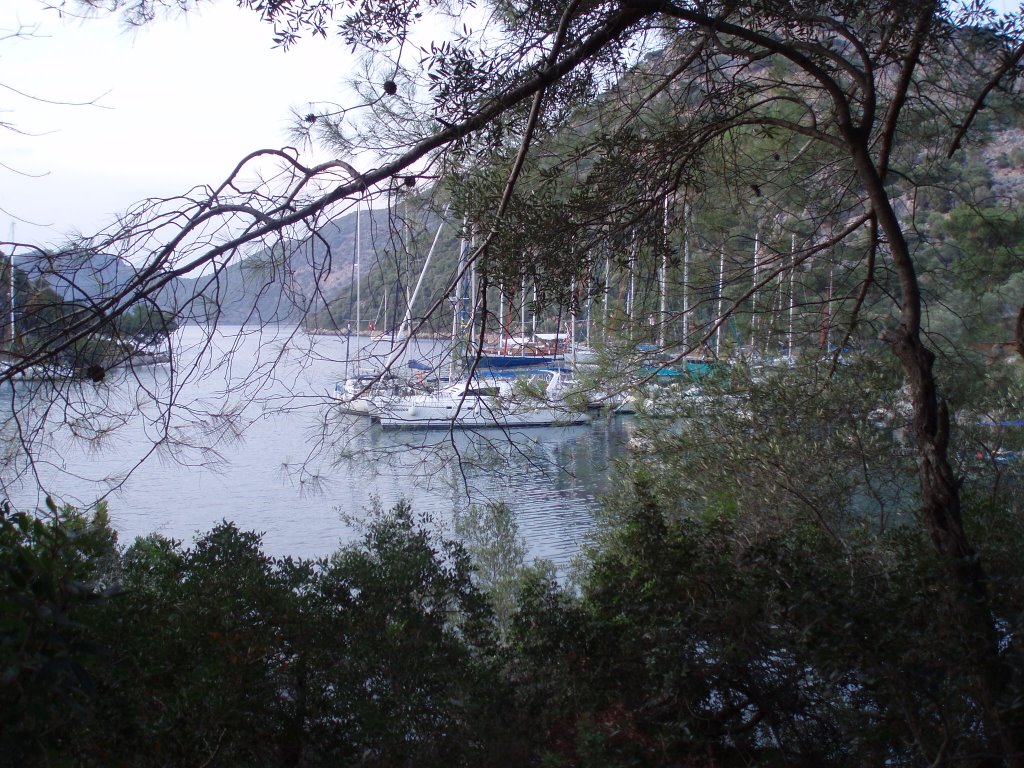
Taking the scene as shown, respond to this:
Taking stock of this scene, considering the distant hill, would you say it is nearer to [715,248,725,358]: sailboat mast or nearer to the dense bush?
the dense bush

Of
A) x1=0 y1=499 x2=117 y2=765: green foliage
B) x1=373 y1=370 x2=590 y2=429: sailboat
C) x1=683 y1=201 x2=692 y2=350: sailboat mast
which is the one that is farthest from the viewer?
x1=683 y1=201 x2=692 y2=350: sailboat mast

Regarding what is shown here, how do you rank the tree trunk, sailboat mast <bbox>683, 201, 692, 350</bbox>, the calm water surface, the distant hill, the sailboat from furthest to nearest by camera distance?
sailboat mast <bbox>683, 201, 692, 350</bbox> → the sailboat → the calm water surface → the distant hill → the tree trunk

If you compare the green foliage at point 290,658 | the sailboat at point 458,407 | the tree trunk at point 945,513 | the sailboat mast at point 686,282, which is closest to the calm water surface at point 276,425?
the sailboat at point 458,407

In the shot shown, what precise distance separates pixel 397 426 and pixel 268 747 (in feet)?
3.89

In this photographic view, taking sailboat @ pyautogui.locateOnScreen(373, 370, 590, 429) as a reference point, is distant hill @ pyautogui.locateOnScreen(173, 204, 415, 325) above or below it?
above

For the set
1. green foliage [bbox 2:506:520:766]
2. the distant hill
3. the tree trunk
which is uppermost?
the distant hill

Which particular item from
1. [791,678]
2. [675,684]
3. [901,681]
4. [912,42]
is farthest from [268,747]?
[912,42]

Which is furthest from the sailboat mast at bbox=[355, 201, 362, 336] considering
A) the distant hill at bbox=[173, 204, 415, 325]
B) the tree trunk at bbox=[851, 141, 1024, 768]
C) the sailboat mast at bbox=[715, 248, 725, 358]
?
the sailboat mast at bbox=[715, 248, 725, 358]

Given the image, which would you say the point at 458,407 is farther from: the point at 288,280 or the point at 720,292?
the point at 720,292

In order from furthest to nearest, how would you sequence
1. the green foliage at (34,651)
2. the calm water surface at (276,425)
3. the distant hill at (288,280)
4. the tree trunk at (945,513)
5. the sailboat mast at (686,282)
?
the sailboat mast at (686,282) → the calm water surface at (276,425) → the distant hill at (288,280) → the tree trunk at (945,513) → the green foliage at (34,651)

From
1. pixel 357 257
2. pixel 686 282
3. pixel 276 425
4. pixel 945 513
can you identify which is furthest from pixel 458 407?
pixel 686 282

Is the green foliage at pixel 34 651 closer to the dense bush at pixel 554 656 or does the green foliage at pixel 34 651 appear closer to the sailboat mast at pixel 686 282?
the dense bush at pixel 554 656

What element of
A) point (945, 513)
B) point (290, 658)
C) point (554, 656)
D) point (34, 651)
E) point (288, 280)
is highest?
point (288, 280)

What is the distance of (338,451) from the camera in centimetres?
310
